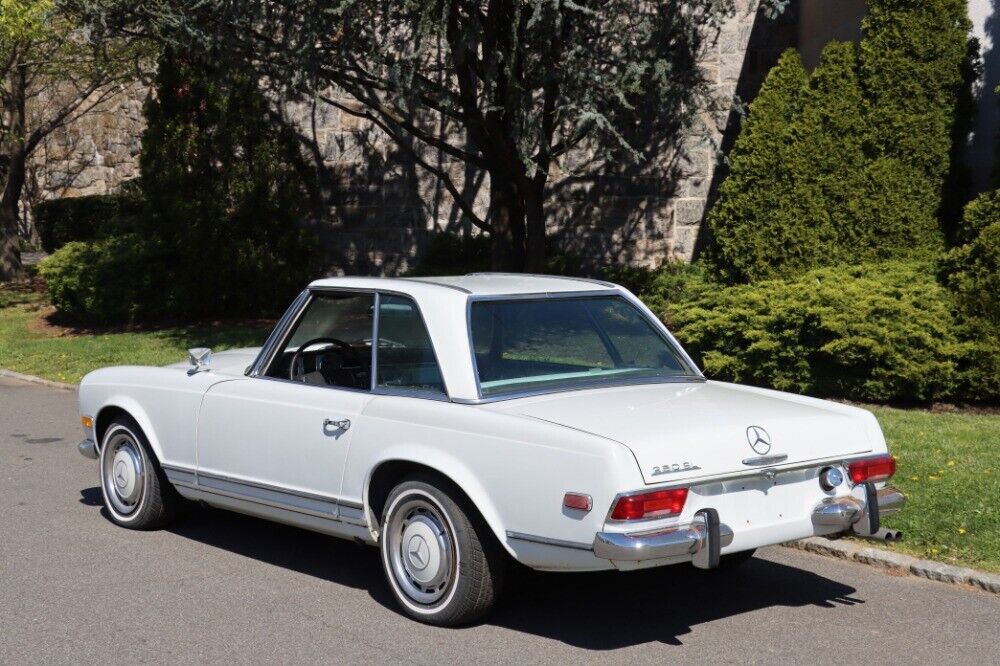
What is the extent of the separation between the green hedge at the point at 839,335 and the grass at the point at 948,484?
1.56 feet

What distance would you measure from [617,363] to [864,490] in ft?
4.41

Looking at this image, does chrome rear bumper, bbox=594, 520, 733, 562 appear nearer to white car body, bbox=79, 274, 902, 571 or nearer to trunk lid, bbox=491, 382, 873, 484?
white car body, bbox=79, 274, 902, 571

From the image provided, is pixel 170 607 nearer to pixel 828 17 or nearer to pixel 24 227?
pixel 828 17

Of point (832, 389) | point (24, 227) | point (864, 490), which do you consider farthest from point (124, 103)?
point (864, 490)

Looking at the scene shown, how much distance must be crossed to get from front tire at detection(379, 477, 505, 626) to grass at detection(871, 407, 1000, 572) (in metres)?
2.57

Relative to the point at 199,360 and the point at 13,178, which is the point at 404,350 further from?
the point at 13,178

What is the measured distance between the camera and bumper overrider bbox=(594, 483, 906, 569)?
4812 millimetres

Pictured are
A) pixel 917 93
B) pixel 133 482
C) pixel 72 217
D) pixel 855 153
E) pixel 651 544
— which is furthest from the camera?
pixel 72 217

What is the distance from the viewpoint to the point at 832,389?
35.7 feet

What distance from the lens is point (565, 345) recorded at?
256 inches

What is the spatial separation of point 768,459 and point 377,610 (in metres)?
1.92

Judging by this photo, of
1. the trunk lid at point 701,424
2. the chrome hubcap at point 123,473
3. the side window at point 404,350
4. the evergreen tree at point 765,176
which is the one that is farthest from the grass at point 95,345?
the trunk lid at point 701,424

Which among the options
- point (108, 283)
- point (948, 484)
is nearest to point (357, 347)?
point (948, 484)

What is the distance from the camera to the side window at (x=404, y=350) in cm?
580
